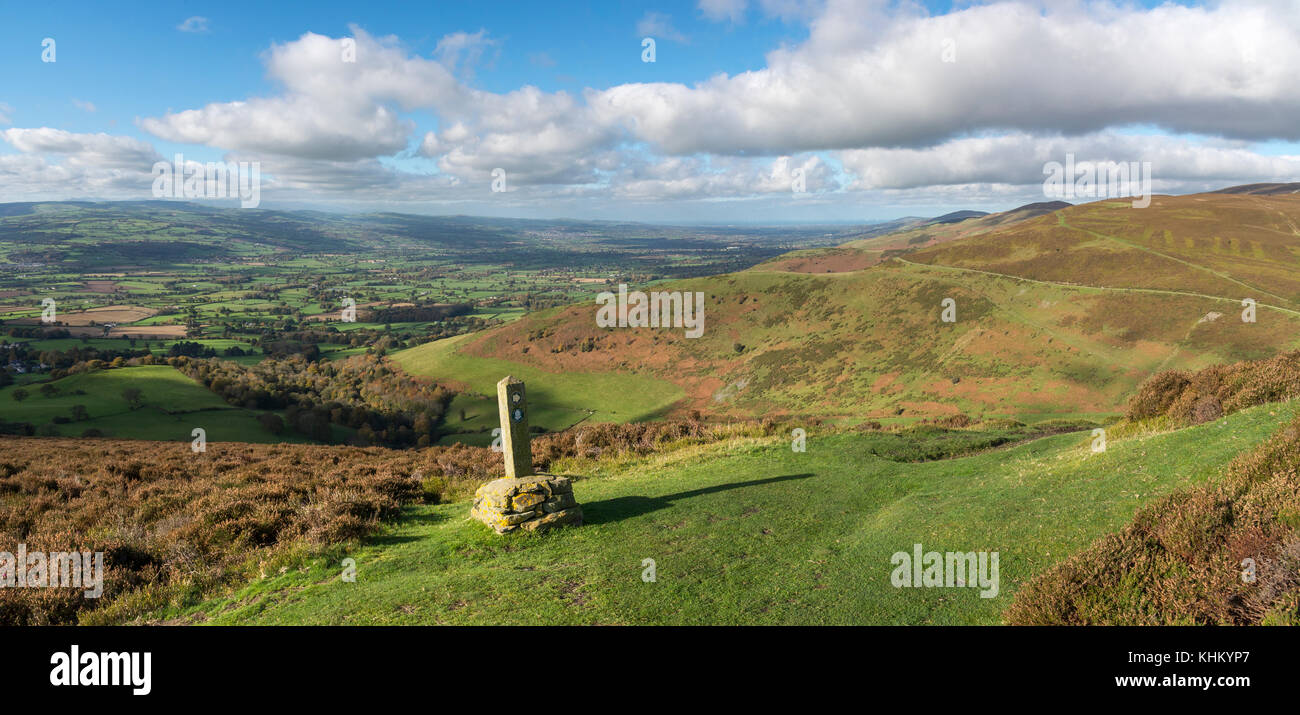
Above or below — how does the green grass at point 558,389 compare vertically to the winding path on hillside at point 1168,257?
below

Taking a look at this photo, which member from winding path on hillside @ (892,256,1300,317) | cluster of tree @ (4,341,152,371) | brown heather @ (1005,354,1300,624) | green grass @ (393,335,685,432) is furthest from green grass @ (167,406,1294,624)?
cluster of tree @ (4,341,152,371)

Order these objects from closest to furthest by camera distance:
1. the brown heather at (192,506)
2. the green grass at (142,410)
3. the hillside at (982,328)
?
the brown heather at (192,506), the green grass at (142,410), the hillside at (982,328)

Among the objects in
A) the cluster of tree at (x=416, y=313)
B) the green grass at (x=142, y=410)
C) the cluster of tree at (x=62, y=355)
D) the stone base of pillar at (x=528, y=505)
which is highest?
the cluster of tree at (x=416, y=313)

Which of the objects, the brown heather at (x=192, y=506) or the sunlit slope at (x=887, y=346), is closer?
the brown heather at (x=192, y=506)

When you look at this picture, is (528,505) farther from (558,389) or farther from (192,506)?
(558,389)

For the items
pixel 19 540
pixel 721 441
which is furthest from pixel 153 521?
pixel 721 441

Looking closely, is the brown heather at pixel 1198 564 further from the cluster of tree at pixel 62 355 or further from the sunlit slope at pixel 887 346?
the cluster of tree at pixel 62 355

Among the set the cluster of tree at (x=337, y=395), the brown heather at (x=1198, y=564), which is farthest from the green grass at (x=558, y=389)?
the brown heather at (x=1198, y=564)

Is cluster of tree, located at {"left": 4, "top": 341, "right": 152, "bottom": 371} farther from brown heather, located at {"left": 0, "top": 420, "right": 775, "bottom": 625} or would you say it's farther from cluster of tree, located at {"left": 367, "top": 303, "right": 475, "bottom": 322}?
brown heather, located at {"left": 0, "top": 420, "right": 775, "bottom": 625}
